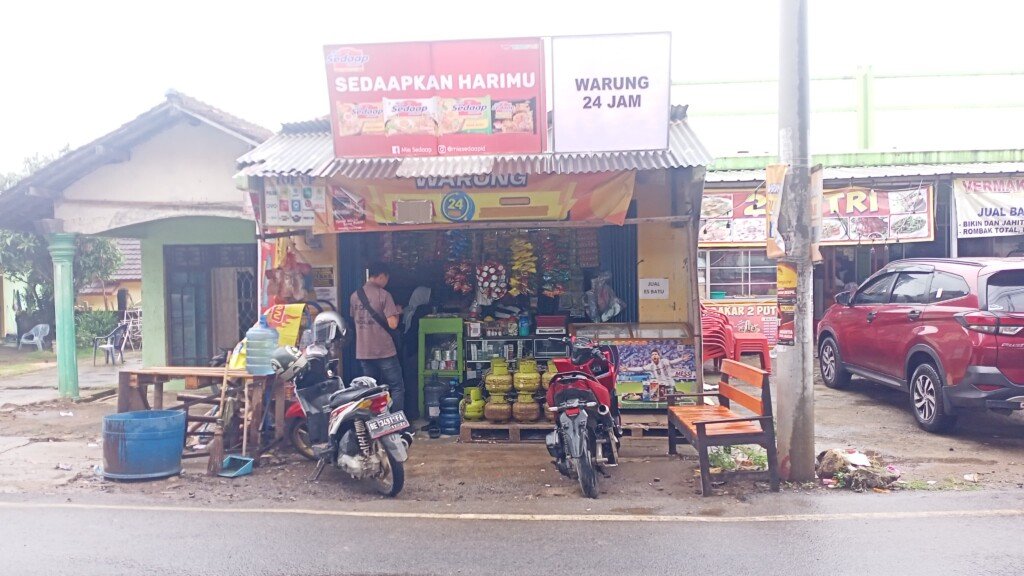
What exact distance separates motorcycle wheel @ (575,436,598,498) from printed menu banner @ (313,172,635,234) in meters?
2.85

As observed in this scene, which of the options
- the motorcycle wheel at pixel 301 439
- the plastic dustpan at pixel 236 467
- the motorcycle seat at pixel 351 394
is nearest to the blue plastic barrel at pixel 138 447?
the plastic dustpan at pixel 236 467

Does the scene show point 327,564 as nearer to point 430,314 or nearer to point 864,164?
point 430,314

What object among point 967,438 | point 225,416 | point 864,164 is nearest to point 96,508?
point 225,416

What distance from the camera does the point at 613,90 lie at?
745cm

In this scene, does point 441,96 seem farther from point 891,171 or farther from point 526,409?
point 891,171

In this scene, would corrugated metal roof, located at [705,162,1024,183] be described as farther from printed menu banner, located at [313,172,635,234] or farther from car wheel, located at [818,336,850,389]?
printed menu banner, located at [313,172,635,234]

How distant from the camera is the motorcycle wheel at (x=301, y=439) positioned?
7418mm

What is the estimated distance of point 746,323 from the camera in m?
14.2

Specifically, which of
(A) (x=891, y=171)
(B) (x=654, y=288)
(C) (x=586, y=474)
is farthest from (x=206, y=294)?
(A) (x=891, y=171)

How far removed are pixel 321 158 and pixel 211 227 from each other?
4691mm

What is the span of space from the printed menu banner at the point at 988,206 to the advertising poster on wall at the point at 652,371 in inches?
300

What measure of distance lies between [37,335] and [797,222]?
2071 centimetres

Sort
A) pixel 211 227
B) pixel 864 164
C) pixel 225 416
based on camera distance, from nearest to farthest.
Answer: pixel 225 416 < pixel 211 227 < pixel 864 164

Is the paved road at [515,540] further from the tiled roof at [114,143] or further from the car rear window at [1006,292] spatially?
the tiled roof at [114,143]
